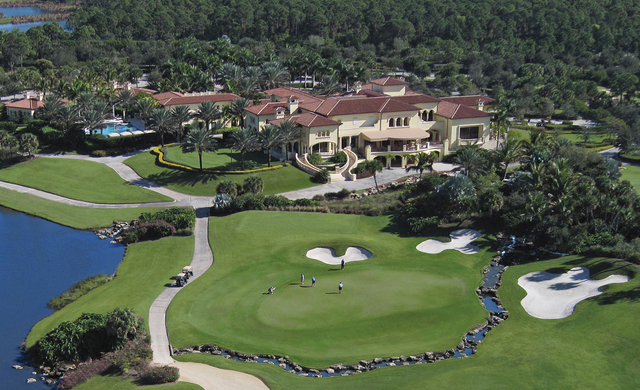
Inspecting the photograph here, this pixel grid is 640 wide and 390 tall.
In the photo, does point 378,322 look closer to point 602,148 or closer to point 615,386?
point 615,386

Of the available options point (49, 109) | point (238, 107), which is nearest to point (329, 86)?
point (238, 107)

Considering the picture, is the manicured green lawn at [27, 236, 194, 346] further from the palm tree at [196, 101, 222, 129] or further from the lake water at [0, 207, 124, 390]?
the palm tree at [196, 101, 222, 129]

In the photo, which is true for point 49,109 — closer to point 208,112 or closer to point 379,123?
point 208,112

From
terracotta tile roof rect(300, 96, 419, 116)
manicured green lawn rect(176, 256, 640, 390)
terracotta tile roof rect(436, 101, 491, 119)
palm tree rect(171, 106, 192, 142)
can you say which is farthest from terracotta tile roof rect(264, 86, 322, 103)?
manicured green lawn rect(176, 256, 640, 390)

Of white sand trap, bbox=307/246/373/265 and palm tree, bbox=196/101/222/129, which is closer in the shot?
white sand trap, bbox=307/246/373/265

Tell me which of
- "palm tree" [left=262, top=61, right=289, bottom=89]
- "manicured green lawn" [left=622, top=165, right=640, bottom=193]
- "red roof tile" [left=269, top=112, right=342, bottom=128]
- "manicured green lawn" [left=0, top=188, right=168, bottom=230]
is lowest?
"manicured green lawn" [left=0, top=188, right=168, bottom=230]

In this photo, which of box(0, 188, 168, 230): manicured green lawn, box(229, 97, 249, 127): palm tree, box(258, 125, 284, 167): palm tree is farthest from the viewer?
box(229, 97, 249, 127): palm tree
